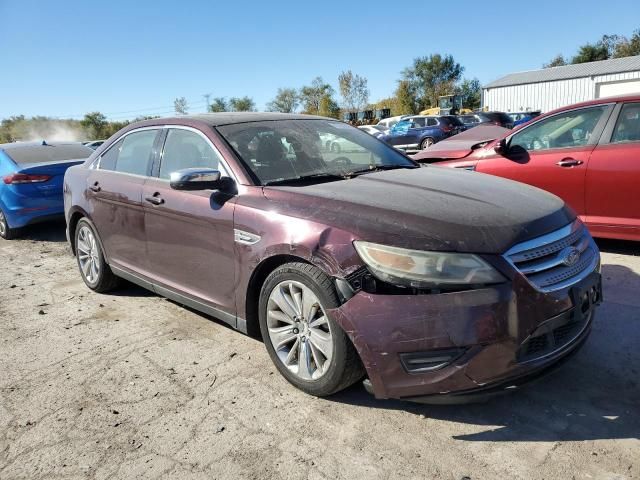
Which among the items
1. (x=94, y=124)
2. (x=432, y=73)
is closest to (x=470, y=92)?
(x=432, y=73)

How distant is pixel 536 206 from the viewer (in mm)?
2898

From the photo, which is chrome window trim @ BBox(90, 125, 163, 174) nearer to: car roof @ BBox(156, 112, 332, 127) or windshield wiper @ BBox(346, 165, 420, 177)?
car roof @ BBox(156, 112, 332, 127)

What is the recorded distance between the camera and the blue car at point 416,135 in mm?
24703

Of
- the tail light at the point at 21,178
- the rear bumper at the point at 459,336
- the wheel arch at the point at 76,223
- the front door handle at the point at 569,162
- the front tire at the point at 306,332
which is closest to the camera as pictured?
the rear bumper at the point at 459,336

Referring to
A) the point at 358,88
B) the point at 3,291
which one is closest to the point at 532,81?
the point at 358,88

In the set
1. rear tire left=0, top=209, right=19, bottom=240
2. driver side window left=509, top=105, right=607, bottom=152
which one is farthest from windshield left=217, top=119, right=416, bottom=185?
rear tire left=0, top=209, right=19, bottom=240

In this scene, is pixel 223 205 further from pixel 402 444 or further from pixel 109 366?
pixel 402 444

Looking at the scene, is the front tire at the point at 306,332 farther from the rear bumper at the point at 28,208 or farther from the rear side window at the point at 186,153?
the rear bumper at the point at 28,208

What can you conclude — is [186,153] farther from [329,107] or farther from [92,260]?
[329,107]

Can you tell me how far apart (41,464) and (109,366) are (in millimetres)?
1033

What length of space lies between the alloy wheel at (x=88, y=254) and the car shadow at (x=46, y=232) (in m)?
3.05

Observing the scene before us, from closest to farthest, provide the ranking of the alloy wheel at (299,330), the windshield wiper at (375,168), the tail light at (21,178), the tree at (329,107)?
the alloy wheel at (299,330), the windshield wiper at (375,168), the tail light at (21,178), the tree at (329,107)

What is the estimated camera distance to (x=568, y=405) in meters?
2.75

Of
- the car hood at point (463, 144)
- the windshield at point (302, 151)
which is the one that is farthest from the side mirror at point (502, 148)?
the windshield at point (302, 151)
